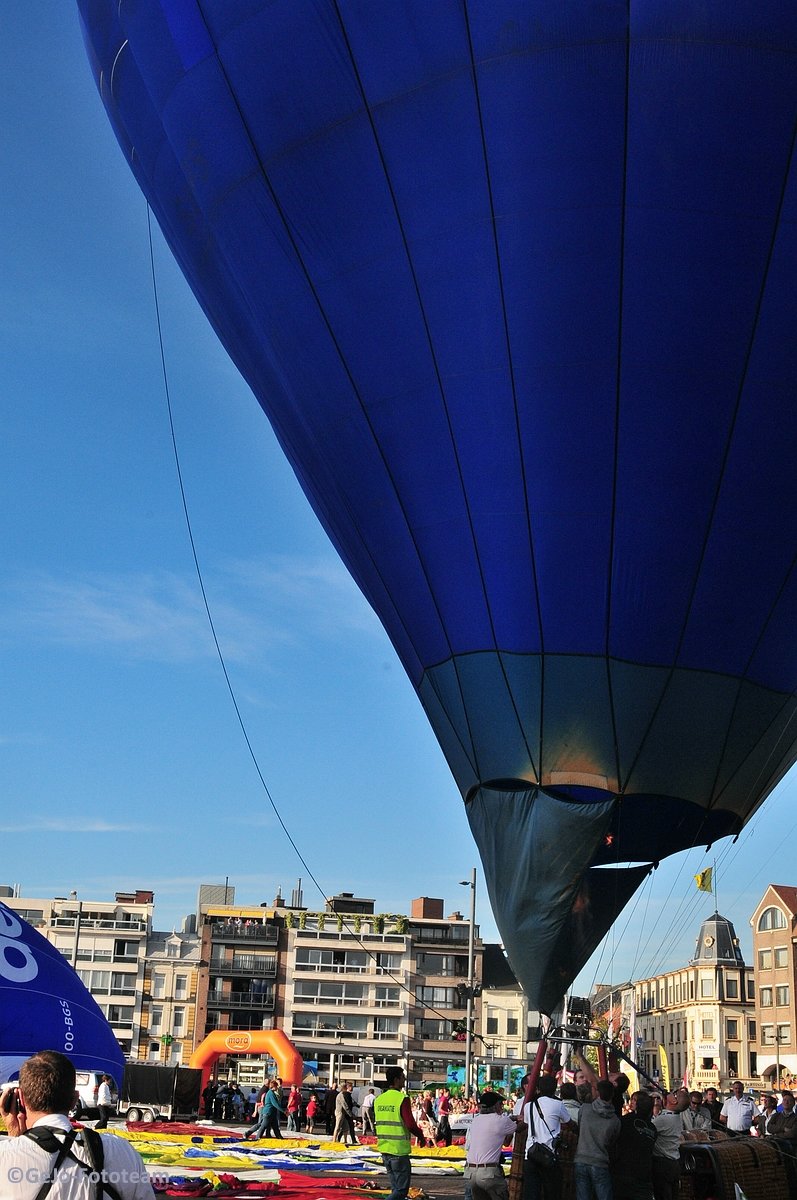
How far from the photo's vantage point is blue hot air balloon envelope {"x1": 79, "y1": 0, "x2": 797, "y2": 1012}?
11.8 metres

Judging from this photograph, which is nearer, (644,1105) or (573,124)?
(644,1105)

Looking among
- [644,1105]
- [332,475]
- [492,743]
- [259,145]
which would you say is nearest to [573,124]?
[259,145]

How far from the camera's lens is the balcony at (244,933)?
81125mm

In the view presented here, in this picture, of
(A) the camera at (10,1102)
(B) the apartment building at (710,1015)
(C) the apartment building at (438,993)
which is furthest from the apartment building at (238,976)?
(A) the camera at (10,1102)

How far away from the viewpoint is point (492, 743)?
1311 centimetres

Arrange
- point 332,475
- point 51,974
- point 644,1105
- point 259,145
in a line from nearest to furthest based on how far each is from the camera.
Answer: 1. point 51,974
2. point 644,1105
3. point 259,145
4. point 332,475

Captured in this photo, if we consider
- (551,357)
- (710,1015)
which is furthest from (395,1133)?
(710,1015)

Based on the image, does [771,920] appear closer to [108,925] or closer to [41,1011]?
[108,925]

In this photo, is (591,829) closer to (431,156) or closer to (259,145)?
(431,156)

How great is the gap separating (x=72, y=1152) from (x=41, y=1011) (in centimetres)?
437

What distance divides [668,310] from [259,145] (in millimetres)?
4411

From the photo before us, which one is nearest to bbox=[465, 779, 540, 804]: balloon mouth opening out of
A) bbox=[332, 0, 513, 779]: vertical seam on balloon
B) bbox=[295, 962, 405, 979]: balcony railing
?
bbox=[332, 0, 513, 779]: vertical seam on balloon

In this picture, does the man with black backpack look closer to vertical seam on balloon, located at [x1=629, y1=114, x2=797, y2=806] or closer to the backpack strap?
the backpack strap

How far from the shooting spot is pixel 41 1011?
791 centimetres
